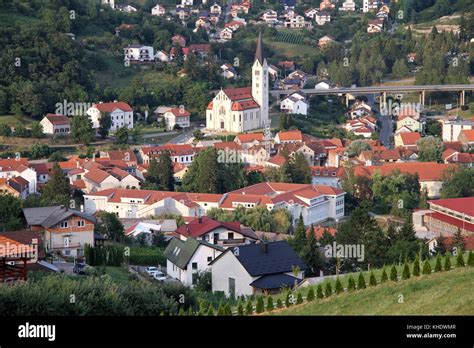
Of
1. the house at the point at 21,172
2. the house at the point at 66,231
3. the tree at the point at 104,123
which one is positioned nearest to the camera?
the house at the point at 66,231

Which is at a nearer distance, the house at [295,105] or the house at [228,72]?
the house at [295,105]

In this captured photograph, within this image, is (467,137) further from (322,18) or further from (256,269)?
(322,18)

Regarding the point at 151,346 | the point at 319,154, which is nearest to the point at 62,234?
the point at 151,346

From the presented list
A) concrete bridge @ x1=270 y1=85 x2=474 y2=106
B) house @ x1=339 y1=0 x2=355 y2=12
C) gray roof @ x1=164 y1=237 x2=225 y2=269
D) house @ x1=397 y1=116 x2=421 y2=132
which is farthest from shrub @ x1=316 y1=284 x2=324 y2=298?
house @ x1=339 y1=0 x2=355 y2=12

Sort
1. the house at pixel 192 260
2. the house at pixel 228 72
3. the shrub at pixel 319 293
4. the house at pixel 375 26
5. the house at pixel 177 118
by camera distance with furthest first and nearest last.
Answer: the house at pixel 375 26
the house at pixel 228 72
the house at pixel 177 118
the house at pixel 192 260
the shrub at pixel 319 293

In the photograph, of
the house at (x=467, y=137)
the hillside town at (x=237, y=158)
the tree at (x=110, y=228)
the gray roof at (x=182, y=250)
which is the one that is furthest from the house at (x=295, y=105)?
the gray roof at (x=182, y=250)

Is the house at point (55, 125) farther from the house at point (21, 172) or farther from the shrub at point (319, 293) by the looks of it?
the shrub at point (319, 293)

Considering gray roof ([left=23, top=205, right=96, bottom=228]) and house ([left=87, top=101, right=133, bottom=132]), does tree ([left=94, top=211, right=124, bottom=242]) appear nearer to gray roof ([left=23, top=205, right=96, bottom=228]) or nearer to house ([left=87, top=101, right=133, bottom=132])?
gray roof ([left=23, top=205, right=96, bottom=228])
